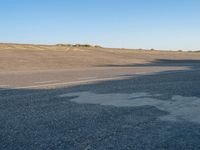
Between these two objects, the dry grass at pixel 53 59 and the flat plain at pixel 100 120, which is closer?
the flat plain at pixel 100 120

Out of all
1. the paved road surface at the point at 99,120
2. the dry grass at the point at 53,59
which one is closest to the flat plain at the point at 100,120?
the paved road surface at the point at 99,120

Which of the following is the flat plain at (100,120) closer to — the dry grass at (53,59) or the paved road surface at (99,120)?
the paved road surface at (99,120)

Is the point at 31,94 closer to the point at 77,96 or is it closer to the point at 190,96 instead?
the point at 77,96

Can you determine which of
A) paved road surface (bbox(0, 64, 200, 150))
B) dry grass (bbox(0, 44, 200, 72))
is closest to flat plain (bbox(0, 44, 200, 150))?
paved road surface (bbox(0, 64, 200, 150))

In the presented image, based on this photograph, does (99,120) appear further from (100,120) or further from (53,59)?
(53,59)

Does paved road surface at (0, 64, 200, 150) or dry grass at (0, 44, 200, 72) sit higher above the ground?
paved road surface at (0, 64, 200, 150)

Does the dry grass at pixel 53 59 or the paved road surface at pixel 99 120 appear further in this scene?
the dry grass at pixel 53 59

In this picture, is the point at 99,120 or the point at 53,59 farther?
the point at 53,59

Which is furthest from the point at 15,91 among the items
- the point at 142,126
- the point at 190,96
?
the point at 142,126

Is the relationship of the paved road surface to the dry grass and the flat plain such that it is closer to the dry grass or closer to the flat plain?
the flat plain

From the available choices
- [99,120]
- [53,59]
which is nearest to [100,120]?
[99,120]

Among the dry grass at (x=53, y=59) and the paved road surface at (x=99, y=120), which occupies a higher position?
the paved road surface at (x=99, y=120)

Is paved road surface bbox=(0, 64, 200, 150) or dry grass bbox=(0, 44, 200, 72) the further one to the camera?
dry grass bbox=(0, 44, 200, 72)

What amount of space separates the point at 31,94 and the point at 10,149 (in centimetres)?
661
